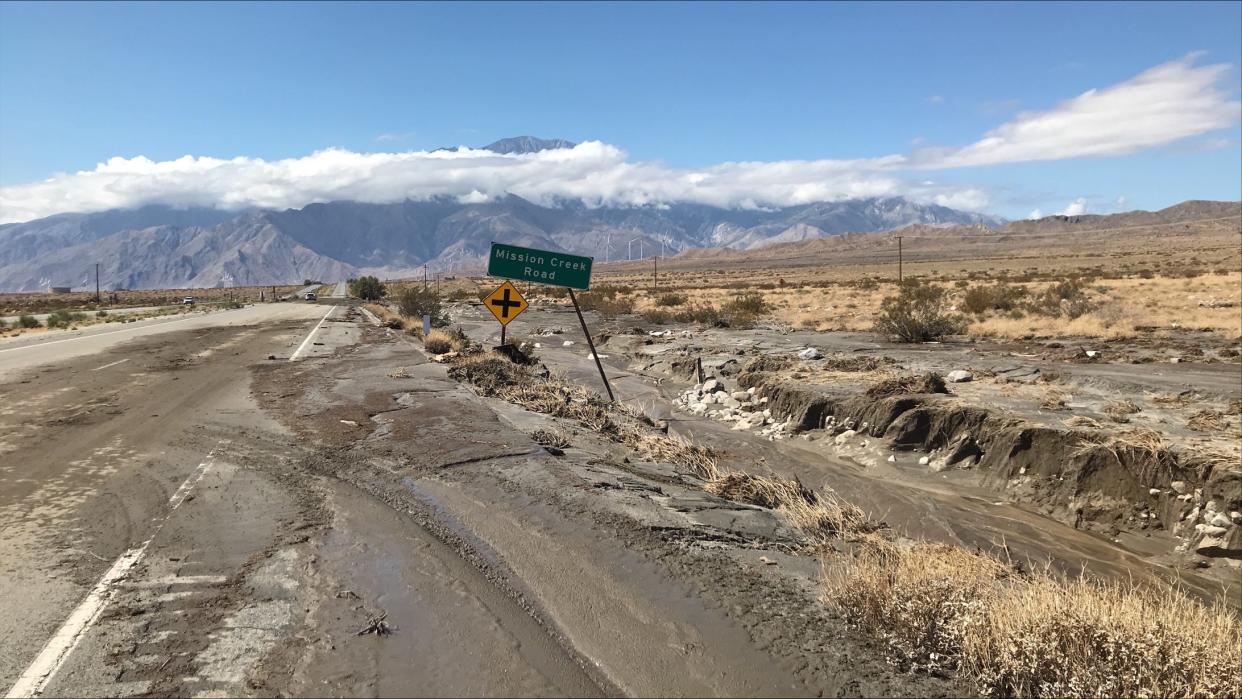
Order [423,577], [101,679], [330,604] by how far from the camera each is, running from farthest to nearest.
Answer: [423,577] < [330,604] < [101,679]

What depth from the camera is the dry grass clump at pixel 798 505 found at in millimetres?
6742

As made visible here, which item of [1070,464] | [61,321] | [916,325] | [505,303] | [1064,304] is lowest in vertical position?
[1070,464]

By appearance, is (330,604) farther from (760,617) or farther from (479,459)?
(479,459)

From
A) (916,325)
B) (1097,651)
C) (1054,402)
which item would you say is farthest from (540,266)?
(916,325)

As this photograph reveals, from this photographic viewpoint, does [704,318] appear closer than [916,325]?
No

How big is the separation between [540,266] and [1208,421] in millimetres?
12510

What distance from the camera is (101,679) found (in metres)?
3.78

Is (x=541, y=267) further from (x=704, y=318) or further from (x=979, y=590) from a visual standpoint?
(x=704, y=318)

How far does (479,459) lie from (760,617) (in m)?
4.86

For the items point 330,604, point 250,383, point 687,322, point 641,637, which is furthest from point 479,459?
point 687,322

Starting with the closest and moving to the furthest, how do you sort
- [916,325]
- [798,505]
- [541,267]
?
1. [798,505]
2. [541,267]
3. [916,325]

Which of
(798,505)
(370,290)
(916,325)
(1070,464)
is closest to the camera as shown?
(798,505)

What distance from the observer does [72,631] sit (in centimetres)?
428

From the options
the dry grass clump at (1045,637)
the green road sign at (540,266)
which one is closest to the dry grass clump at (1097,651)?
the dry grass clump at (1045,637)
